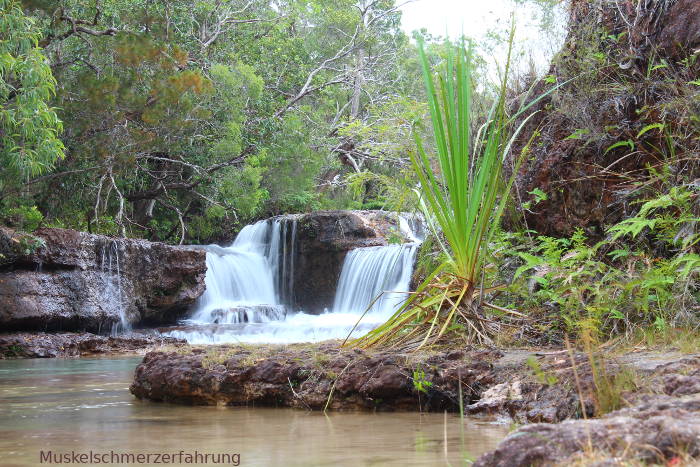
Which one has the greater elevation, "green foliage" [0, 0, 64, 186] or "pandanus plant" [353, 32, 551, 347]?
"green foliage" [0, 0, 64, 186]

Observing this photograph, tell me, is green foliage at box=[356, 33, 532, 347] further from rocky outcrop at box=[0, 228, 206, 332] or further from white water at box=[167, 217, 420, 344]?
rocky outcrop at box=[0, 228, 206, 332]

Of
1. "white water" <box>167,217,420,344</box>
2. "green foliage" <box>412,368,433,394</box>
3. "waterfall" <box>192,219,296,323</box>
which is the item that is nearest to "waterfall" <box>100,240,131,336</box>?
"white water" <box>167,217,420,344</box>

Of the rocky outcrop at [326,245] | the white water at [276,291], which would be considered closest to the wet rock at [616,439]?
the white water at [276,291]

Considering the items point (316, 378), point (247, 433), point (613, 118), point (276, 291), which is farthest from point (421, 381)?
point (276, 291)

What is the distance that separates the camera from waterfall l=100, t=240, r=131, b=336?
12.2 meters

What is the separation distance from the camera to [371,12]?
2650 centimetres

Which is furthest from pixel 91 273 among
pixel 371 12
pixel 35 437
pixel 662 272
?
pixel 371 12

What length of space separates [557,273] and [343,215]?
12147 mm

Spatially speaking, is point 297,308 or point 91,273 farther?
point 297,308

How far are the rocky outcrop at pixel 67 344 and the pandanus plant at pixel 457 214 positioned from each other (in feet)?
22.2

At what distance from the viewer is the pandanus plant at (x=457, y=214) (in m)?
3.41

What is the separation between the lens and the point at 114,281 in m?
12.3

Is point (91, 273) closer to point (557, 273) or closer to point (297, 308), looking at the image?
point (297, 308)

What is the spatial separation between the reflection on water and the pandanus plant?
2.52 feet
